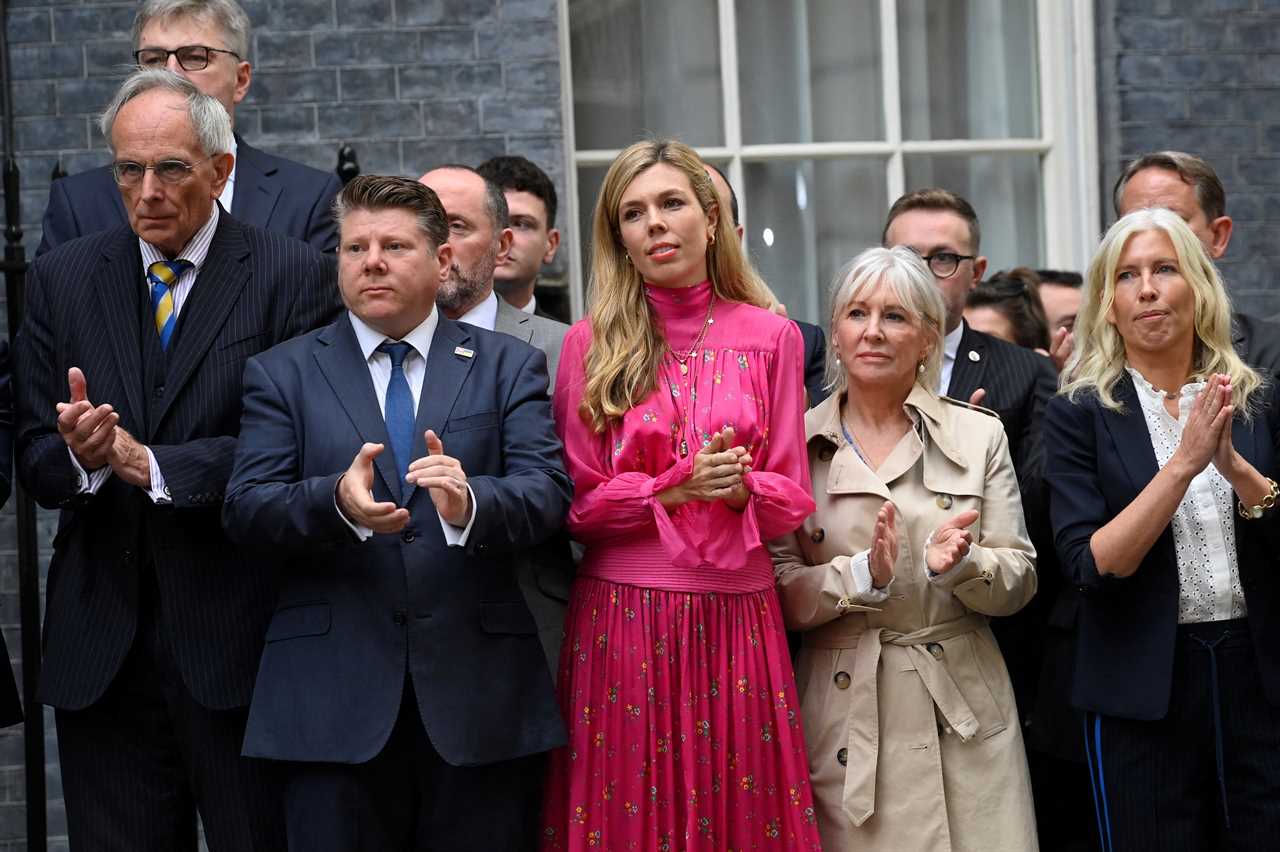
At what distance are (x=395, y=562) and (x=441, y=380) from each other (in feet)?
1.31

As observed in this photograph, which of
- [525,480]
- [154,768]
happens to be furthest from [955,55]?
[154,768]

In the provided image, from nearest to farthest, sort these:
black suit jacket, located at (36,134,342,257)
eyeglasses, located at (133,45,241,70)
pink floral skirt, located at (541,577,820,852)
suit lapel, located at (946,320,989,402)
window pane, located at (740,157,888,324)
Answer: pink floral skirt, located at (541,577,820,852)
black suit jacket, located at (36,134,342,257)
eyeglasses, located at (133,45,241,70)
suit lapel, located at (946,320,989,402)
window pane, located at (740,157,888,324)

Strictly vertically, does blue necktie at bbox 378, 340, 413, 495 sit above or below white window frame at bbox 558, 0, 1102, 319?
below

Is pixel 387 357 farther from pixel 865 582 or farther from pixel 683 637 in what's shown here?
pixel 865 582

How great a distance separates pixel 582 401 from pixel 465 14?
8.63 feet

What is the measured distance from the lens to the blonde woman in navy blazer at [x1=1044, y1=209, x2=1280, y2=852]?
3641 mm

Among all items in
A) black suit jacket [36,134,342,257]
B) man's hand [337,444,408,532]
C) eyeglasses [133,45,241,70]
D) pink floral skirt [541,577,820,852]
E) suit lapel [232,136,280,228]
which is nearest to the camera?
man's hand [337,444,408,532]

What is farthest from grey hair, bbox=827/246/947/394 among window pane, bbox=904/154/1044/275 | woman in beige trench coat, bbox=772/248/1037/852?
window pane, bbox=904/154/1044/275

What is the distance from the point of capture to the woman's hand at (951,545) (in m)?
3.60

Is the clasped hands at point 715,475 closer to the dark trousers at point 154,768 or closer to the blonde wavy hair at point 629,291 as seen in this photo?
the blonde wavy hair at point 629,291

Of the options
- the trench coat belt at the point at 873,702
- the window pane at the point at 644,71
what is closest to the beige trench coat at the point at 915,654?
the trench coat belt at the point at 873,702

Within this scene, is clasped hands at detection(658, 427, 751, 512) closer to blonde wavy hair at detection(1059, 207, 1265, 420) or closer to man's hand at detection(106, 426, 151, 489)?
blonde wavy hair at detection(1059, 207, 1265, 420)

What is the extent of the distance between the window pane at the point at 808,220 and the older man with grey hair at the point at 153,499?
9.46ft

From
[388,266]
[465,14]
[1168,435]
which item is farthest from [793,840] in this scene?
[465,14]
